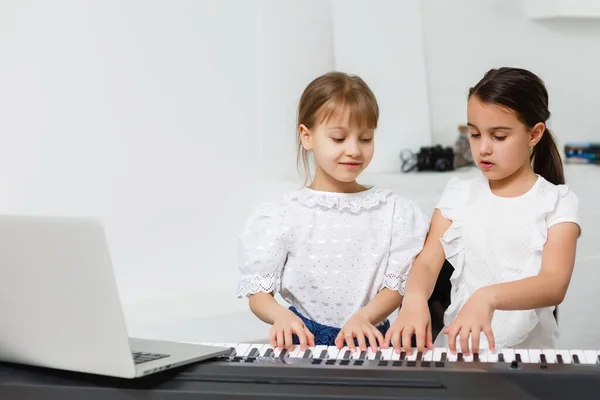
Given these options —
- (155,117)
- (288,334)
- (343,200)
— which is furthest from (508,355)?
(155,117)

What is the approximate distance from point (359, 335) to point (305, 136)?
0.66 meters

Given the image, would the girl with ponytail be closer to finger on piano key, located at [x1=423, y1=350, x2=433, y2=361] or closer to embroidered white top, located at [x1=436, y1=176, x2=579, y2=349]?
embroidered white top, located at [x1=436, y1=176, x2=579, y2=349]

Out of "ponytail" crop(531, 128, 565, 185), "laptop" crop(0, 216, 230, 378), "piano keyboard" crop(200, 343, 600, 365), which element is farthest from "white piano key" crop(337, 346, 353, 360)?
"ponytail" crop(531, 128, 565, 185)

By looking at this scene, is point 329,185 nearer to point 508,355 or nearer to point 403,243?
point 403,243

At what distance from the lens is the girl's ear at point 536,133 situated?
2.18m

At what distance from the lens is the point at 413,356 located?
1.71 metres

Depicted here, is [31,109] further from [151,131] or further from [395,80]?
[395,80]

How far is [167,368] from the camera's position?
5.20ft

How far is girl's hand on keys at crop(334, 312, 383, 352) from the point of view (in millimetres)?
1787

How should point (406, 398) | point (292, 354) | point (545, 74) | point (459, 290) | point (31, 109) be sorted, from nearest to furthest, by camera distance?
point (406, 398) < point (292, 354) < point (459, 290) < point (31, 109) < point (545, 74)

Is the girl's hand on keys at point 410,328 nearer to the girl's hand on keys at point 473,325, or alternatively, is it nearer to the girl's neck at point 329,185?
the girl's hand on keys at point 473,325

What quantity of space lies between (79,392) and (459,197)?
1091 mm

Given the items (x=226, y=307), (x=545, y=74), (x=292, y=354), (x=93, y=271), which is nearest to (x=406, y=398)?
(x=292, y=354)

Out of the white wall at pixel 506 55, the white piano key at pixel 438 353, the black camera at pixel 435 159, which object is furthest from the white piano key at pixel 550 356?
the white wall at pixel 506 55
